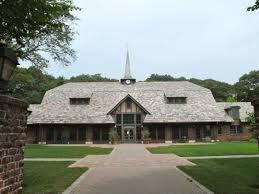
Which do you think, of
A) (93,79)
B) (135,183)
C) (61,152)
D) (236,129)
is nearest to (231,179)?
(135,183)

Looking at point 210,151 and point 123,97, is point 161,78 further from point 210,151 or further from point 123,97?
point 210,151

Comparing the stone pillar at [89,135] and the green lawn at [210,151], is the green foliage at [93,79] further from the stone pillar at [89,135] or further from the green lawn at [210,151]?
the green lawn at [210,151]

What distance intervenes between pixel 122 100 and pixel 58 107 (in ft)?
28.1

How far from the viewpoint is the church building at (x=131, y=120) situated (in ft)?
164

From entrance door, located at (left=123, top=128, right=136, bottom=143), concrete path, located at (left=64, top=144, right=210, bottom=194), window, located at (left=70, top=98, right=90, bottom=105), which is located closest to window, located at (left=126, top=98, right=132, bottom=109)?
entrance door, located at (left=123, top=128, right=136, bottom=143)

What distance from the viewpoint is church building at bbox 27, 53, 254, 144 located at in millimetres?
50000

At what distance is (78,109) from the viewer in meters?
52.2

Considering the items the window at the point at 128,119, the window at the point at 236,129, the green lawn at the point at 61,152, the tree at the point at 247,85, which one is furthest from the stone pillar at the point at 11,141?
the tree at the point at 247,85

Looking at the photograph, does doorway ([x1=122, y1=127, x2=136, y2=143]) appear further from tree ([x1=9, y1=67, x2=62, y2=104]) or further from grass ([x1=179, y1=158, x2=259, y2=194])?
grass ([x1=179, y1=158, x2=259, y2=194])

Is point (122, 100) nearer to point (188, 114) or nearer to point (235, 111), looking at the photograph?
point (188, 114)

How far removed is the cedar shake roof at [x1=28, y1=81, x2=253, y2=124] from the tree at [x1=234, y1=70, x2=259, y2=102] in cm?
2647

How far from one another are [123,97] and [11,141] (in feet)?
Answer: 146

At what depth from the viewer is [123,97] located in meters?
52.8

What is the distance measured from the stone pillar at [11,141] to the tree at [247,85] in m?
78.2
